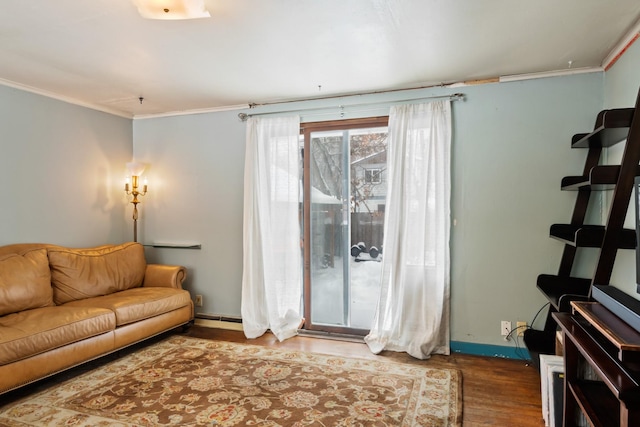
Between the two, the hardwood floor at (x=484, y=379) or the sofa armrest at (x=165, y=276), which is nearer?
the hardwood floor at (x=484, y=379)

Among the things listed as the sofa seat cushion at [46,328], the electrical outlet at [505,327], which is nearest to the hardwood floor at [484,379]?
the electrical outlet at [505,327]

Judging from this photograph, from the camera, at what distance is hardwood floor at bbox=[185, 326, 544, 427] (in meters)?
2.15

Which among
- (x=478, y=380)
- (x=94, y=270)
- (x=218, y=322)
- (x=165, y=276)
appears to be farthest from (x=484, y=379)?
(x=94, y=270)

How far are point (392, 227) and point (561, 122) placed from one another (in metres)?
1.57

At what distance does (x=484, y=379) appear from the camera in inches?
103

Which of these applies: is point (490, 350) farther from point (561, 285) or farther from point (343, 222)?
point (343, 222)

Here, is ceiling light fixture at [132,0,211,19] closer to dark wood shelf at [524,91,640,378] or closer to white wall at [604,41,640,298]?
dark wood shelf at [524,91,640,378]

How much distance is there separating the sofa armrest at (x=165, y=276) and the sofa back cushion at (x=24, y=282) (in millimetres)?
897

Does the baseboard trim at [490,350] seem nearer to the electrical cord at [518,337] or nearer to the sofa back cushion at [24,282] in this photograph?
the electrical cord at [518,337]

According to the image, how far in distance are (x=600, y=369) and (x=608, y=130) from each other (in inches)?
58.1

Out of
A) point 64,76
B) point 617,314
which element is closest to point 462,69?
point 617,314

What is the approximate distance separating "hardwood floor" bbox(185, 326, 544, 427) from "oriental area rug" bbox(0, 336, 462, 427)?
0.35 feet

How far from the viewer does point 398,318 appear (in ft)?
10.4

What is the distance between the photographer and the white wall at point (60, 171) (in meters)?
3.16
